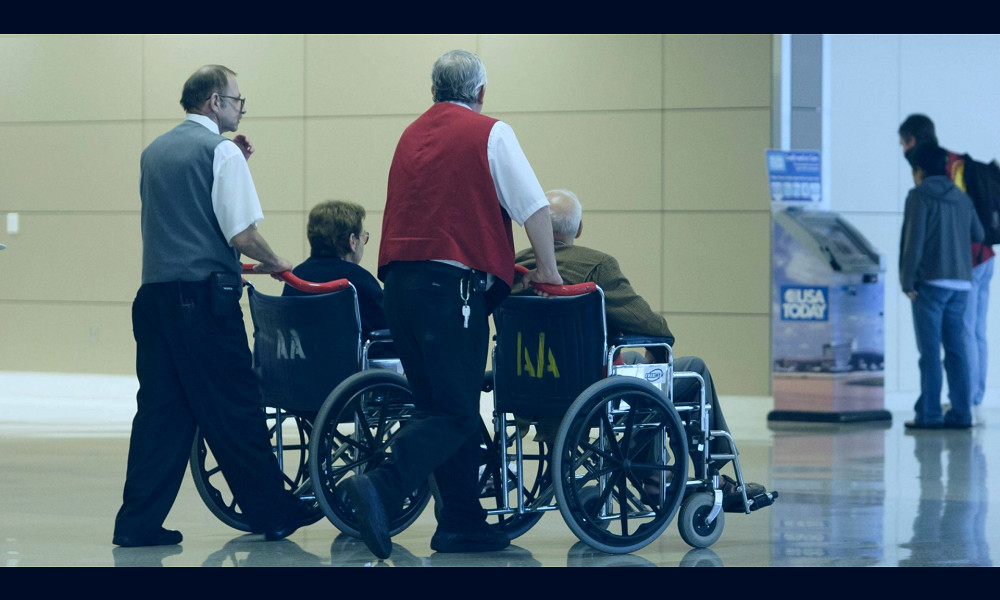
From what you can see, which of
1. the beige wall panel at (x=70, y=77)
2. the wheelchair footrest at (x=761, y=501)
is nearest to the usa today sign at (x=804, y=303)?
the wheelchair footrest at (x=761, y=501)

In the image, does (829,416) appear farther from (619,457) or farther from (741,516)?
(619,457)

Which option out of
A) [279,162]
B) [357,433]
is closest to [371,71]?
[279,162]

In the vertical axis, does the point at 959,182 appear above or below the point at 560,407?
above

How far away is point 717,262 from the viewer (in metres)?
8.88

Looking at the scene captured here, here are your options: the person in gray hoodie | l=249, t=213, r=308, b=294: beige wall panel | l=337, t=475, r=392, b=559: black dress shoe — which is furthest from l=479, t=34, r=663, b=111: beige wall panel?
l=337, t=475, r=392, b=559: black dress shoe

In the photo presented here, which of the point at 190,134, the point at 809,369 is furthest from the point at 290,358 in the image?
the point at 809,369

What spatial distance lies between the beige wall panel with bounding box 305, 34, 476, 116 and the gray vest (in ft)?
18.6

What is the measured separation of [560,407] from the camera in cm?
364

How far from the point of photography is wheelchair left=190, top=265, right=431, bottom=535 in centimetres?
371

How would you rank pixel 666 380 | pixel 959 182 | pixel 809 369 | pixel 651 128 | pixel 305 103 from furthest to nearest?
pixel 305 103 < pixel 651 128 < pixel 959 182 < pixel 809 369 < pixel 666 380

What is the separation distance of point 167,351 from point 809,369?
14.8ft

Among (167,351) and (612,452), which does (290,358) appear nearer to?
(167,351)

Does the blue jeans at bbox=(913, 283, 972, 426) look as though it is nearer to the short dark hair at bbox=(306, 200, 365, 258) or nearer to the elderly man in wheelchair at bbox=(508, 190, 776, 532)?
the elderly man in wheelchair at bbox=(508, 190, 776, 532)

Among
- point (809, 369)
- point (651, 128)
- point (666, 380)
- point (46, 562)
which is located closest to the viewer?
point (46, 562)
